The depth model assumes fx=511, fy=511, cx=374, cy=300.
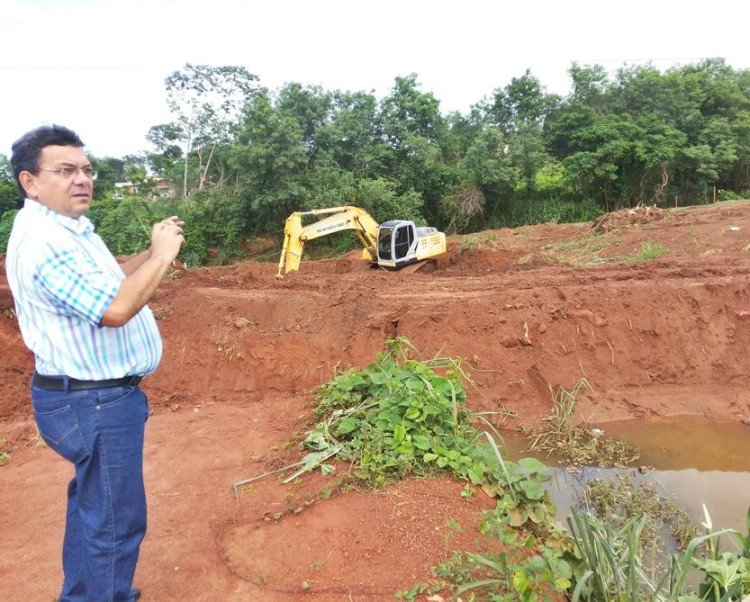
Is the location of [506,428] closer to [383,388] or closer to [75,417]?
[383,388]

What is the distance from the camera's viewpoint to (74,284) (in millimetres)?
1803

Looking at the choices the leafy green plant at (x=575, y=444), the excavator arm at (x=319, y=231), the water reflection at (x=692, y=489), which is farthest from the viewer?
the excavator arm at (x=319, y=231)

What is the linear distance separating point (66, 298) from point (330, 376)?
519cm

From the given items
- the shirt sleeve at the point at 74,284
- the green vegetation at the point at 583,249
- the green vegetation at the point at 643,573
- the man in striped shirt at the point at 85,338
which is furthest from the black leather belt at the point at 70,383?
the green vegetation at the point at 583,249

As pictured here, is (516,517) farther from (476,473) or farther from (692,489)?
(692,489)

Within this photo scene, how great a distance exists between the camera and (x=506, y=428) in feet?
21.2

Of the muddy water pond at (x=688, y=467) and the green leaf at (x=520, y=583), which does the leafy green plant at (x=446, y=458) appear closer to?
the green leaf at (x=520, y=583)

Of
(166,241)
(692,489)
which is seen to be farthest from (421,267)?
(166,241)

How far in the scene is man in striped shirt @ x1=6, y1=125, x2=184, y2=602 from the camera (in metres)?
1.83

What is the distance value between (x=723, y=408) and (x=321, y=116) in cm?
1519

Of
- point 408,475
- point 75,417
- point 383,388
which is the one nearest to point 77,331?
point 75,417

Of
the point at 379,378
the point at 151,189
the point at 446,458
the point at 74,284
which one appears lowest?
the point at 446,458

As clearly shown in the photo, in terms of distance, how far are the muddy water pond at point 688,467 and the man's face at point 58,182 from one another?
4066 mm

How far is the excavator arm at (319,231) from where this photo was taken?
9875mm
